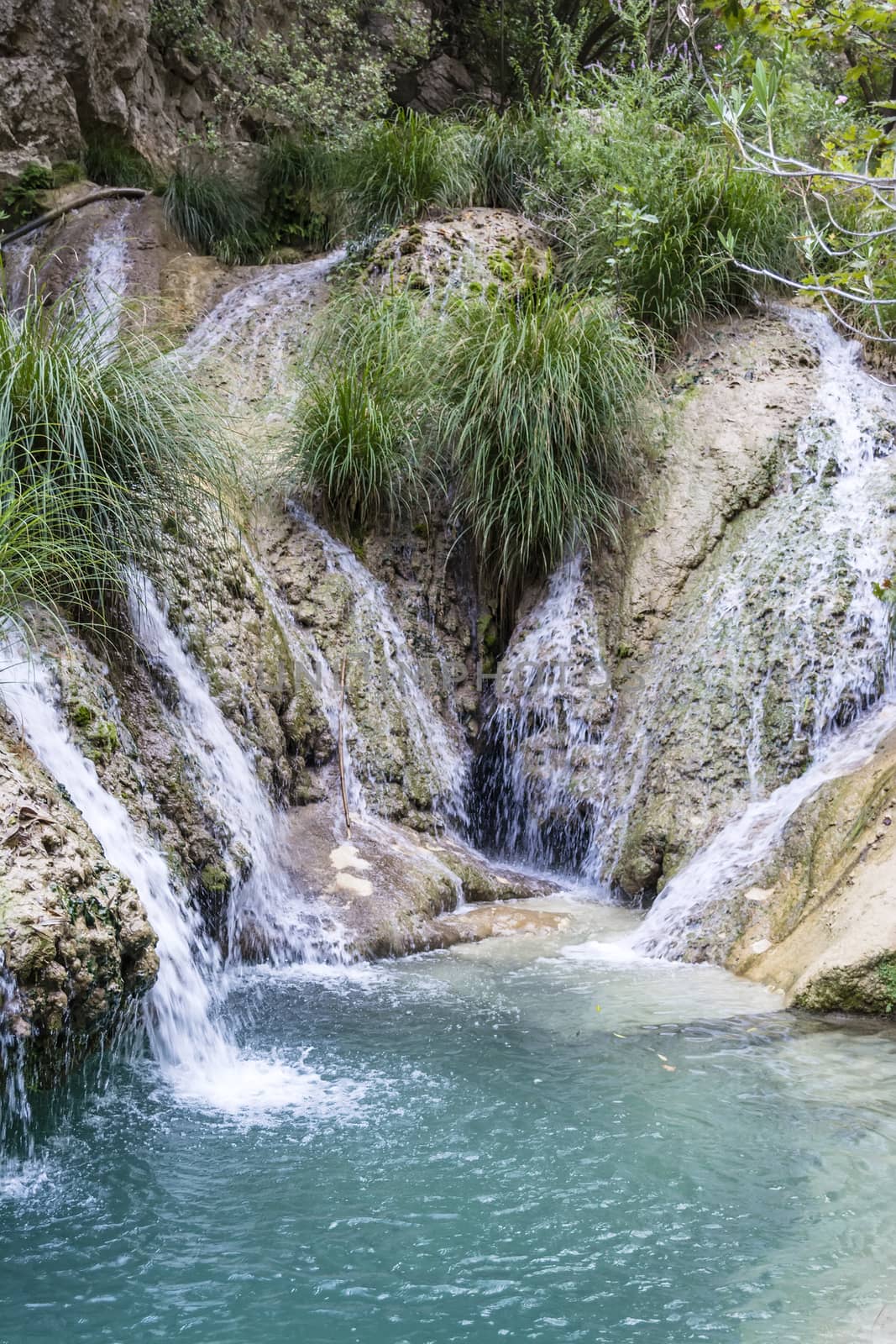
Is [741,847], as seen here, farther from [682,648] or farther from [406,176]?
[406,176]

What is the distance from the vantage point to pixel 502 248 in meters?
8.38

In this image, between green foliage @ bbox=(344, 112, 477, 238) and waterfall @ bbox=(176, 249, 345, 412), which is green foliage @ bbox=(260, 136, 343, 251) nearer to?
waterfall @ bbox=(176, 249, 345, 412)

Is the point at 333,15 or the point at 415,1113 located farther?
the point at 333,15

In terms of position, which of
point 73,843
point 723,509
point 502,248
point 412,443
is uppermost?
point 502,248

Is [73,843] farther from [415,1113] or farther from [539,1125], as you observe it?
[539,1125]

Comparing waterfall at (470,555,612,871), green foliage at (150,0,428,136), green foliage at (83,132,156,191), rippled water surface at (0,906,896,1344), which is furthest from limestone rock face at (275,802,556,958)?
green foliage at (83,132,156,191)

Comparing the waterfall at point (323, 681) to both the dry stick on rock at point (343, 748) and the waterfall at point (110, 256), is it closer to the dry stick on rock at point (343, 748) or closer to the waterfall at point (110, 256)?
the dry stick on rock at point (343, 748)

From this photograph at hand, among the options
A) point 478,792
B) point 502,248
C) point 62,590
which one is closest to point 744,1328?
point 62,590

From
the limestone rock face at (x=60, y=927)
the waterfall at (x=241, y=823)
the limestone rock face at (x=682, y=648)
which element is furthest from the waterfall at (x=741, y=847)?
the limestone rock face at (x=60, y=927)

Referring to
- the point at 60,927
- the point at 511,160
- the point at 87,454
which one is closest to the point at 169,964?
the point at 60,927

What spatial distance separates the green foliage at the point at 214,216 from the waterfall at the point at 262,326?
24.0 inches

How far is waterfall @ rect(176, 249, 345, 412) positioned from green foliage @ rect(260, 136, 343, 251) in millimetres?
751

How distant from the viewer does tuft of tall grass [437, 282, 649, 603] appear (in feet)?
21.4

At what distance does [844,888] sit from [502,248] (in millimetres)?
5902
